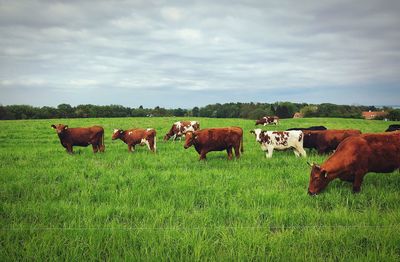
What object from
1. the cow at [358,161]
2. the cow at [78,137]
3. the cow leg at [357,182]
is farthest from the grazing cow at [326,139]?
the cow at [78,137]

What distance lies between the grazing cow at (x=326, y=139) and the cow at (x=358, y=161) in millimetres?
6406

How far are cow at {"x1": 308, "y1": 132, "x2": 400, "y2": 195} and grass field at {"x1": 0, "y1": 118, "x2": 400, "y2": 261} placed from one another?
0.35 meters

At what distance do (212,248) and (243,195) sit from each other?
2902 millimetres

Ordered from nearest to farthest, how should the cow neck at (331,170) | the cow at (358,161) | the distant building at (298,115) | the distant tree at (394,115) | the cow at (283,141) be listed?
the cow at (358,161)
the cow neck at (331,170)
the cow at (283,141)
the distant tree at (394,115)
the distant building at (298,115)

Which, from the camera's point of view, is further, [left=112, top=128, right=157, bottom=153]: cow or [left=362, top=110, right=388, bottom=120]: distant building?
[left=362, top=110, right=388, bottom=120]: distant building

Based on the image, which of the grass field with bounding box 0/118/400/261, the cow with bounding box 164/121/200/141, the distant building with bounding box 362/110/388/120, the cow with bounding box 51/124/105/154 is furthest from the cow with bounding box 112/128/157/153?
the distant building with bounding box 362/110/388/120

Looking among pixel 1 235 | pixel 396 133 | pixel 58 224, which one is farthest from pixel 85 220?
pixel 396 133

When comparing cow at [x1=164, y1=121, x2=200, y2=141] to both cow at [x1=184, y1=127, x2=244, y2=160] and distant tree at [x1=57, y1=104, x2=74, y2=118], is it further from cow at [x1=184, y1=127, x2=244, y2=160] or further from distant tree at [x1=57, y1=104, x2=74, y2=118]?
distant tree at [x1=57, y1=104, x2=74, y2=118]

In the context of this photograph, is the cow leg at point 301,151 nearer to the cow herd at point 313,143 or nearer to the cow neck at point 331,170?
the cow herd at point 313,143

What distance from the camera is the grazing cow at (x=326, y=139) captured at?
14.5 meters

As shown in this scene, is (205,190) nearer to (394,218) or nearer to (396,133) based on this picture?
(394,218)

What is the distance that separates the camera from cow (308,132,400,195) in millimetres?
7609

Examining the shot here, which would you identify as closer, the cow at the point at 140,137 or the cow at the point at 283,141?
the cow at the point at 283,141

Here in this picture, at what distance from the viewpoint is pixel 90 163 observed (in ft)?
39.3
